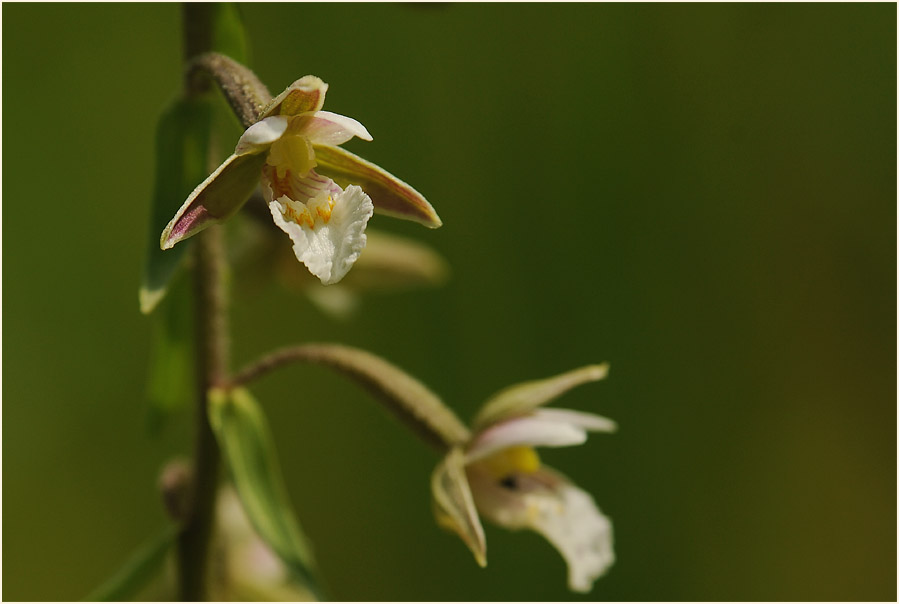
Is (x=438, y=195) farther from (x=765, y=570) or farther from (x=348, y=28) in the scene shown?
(x=765, y=570)

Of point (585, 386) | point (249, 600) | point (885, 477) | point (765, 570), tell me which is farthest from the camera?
point (885, 477)

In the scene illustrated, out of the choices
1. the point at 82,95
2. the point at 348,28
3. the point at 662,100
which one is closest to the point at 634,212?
the point at 662,100

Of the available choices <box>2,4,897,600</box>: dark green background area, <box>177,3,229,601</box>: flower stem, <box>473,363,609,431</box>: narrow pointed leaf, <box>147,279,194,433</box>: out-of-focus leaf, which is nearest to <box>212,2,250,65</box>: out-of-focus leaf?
<box>177,3,229,601</box>: flower stem

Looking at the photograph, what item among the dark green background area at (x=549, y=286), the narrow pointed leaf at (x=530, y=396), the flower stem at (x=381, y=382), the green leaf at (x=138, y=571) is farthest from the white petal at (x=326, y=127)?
the dark green background area at (x=549, y=286)

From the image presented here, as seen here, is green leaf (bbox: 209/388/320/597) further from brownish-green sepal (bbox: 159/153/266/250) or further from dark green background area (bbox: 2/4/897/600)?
dark green background area (bbox: 2/4/897/600)

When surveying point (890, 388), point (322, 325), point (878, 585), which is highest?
point (322, 325)

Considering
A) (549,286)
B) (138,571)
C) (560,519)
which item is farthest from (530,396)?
(549,286)
